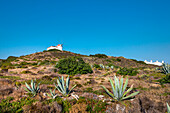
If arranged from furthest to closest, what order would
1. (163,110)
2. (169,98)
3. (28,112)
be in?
(169,98) < (163,110) < (28,112)

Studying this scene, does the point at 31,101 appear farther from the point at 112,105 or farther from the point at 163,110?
the point at 163,110

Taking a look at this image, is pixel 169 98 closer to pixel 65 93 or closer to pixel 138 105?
pixel 138 105

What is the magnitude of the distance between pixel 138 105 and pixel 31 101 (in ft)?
16.8

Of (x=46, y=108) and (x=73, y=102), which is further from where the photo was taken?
(x=73, y=102)

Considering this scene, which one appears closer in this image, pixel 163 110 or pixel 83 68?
pixel 163 110

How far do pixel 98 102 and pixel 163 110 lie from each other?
2.88m

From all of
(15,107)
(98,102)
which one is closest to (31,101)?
(15,107)

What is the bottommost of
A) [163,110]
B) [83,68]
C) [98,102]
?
[163,110]

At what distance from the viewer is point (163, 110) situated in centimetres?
470

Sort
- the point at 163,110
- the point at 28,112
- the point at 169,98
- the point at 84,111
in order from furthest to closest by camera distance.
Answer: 1. the point at 169,98
2. the point at 163,110
3. the point at 84,111
4. the point at 28,112

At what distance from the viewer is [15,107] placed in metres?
4.39

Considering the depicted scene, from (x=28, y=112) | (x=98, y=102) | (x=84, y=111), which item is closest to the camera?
(x=28, y=112)

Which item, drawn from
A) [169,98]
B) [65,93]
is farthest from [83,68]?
[169,98]

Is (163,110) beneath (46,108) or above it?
beneath
